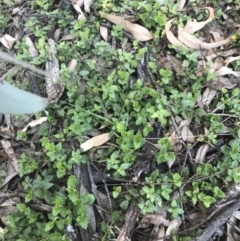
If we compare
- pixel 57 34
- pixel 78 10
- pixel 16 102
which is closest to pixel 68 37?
pixel 57 34

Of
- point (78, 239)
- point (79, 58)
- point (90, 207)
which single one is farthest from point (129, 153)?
point (79, 58)

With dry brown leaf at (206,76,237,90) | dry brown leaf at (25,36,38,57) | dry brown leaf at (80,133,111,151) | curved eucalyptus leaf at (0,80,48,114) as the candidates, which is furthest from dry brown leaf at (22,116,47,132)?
curved eucalyptus leaf at (0,80,48,114)

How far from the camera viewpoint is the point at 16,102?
912 mm

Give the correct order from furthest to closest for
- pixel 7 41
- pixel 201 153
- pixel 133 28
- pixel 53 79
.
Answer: pixel 7 41 → pixel 133 28 → pixel 53 79 → pixel 201 153

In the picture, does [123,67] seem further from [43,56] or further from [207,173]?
[207,173]

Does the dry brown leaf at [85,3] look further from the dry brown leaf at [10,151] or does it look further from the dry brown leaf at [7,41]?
the dry brown leaf at [10,151]

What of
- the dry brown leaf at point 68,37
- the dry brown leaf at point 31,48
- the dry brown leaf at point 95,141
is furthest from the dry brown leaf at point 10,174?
the dry brown leaf at point 68,37

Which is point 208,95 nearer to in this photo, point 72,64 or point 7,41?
point 72,64

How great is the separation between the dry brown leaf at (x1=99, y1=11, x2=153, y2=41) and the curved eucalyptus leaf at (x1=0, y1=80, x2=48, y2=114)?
52.2 inches

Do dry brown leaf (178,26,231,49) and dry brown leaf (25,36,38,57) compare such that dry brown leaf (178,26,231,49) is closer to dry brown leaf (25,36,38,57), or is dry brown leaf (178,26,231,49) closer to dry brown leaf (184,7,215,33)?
dry brown leaf (184,7,215,33)

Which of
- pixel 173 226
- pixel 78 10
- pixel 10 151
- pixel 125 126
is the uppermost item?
pixel 78 10

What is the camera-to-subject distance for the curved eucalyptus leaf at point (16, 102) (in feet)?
2.95

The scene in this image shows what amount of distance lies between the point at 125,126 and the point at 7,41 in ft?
2.97

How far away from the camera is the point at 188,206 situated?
177cm
